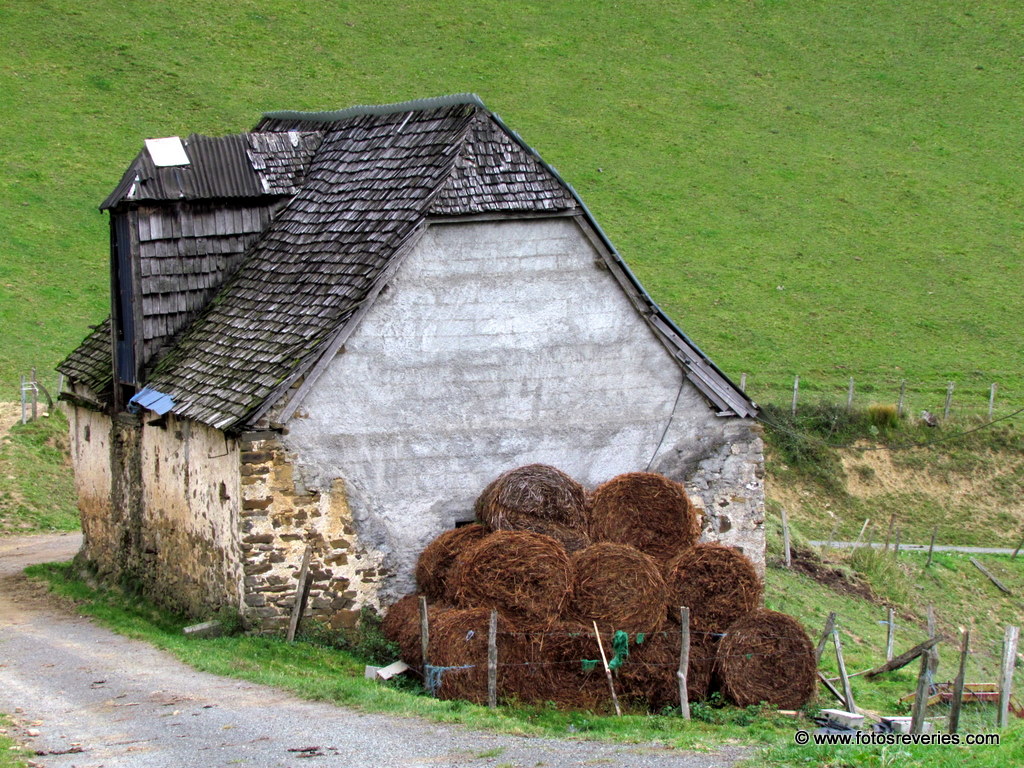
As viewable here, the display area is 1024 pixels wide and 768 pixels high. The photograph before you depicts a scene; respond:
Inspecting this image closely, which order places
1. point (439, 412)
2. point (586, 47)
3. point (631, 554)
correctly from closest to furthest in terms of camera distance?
point (631, 554) → point (439, 412) → point (586, 47)

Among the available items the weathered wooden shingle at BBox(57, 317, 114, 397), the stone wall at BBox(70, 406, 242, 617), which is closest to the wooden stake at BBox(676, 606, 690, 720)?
the stone wall at BBox(70, 406, 242, 617)

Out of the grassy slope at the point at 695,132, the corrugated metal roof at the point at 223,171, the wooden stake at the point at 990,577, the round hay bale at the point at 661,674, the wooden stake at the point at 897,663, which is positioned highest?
the grassy slope at the point at 695,132

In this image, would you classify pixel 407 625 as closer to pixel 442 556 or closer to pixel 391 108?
pixel 442 556

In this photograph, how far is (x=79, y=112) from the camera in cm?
4981

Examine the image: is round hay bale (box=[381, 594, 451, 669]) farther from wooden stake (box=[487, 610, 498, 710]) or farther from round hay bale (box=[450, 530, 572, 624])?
wooden stake (box=[487, 610, 498, 710])

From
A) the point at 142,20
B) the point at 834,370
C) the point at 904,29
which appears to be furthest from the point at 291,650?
the point at 904,29

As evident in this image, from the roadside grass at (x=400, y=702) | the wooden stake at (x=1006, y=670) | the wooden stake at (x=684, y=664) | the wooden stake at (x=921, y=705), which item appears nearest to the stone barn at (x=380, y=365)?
the roadside grass at (x=400, y=702)

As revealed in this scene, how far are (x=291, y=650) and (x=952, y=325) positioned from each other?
111 ft

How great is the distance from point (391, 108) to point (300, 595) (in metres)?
7.00

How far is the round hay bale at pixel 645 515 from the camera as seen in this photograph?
15805mm

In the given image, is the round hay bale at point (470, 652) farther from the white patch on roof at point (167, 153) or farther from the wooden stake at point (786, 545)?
the wooden stake at point (786, 545)

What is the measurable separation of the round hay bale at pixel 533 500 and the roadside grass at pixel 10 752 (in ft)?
18.5

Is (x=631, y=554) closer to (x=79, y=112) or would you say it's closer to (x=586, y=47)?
(x=79, y=112)

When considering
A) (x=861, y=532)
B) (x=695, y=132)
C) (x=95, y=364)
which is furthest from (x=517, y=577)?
(x=695, y=132)
